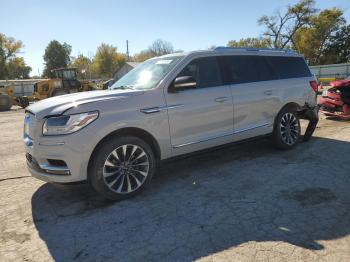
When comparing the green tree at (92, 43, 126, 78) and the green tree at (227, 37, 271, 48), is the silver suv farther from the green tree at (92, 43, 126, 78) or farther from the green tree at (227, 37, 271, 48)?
the green tree at (92, 43, 126, 78)

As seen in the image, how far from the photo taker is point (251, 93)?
5395mm

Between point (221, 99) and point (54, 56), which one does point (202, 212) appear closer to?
point (221, 99)

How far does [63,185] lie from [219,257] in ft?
6.85

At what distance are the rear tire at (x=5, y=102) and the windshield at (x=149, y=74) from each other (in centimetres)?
1833

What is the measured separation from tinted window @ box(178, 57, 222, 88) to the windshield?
0.24 metres

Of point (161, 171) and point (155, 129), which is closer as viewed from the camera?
point (155, 129)

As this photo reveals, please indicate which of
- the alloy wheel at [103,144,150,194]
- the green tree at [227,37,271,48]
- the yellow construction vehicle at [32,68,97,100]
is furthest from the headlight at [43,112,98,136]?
the green tree at [227,37,271,48]

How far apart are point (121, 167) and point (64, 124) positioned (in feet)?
2.99

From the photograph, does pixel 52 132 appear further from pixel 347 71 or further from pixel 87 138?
pixel 347 71

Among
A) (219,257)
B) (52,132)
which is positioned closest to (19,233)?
(52,132)

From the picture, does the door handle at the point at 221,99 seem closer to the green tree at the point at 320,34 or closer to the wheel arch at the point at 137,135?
the wheel arch at the point at 137,135

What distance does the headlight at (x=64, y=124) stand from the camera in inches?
145

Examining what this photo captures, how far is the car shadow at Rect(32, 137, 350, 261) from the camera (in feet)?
10.1

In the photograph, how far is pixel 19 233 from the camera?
3443mm
